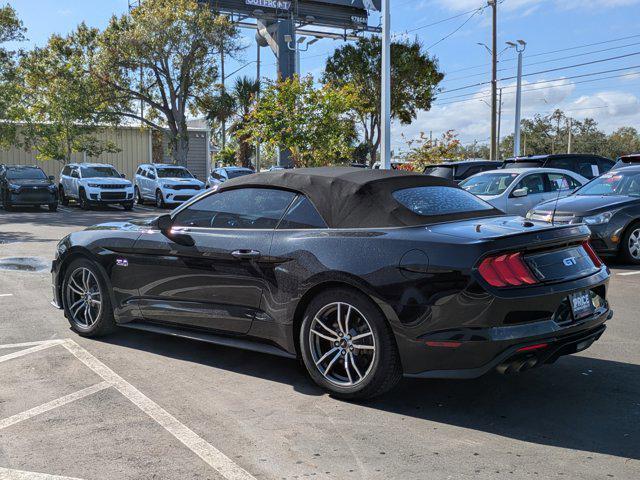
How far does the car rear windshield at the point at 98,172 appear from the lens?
26744 millimetres

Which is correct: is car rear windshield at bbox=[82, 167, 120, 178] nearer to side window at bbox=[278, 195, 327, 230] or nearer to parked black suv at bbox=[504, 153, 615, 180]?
parked black suv at bbox=[504, 153, 615, 180]

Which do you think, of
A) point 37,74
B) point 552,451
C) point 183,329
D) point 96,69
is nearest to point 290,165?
point 96,69

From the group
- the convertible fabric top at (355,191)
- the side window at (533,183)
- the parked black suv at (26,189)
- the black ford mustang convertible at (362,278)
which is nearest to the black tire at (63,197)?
the parked black suv at (26,189)

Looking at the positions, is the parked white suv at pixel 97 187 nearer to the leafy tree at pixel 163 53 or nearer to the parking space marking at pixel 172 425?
the leafy tree at pixel 163 53

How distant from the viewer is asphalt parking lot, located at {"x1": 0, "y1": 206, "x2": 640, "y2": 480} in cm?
347

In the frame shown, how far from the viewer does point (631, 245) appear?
10.6 meters

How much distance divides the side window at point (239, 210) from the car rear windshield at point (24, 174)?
22.3 metres

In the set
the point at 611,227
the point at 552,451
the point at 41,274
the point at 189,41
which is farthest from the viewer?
the point at 189,41

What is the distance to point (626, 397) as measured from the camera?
4.50 m

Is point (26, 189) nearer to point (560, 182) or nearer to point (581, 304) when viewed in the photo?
point (560, 182)

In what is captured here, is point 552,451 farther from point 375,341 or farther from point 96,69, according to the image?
point 96,69

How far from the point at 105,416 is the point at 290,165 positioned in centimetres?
2173

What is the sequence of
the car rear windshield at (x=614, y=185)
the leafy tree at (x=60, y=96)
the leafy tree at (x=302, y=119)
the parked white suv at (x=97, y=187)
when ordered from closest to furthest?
the car rear windshield at (x=614, y=185), the leafy tree at (x=302, y=119), the parked white suv at (x=97, y=187), the leafy tree at (x=60, y=96)

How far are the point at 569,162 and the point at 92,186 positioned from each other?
1720 centimetres
